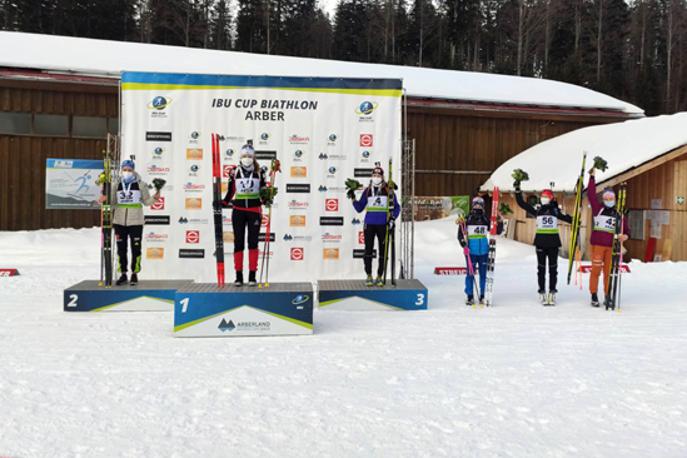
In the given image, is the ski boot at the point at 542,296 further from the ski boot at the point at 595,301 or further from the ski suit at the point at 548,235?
the ski boot at the point at 595,301

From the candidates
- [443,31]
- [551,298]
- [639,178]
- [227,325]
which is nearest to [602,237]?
[551,298]

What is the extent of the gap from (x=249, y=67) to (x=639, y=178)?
12479 mm

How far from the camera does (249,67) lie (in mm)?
19078

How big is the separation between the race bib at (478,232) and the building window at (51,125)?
12.3m

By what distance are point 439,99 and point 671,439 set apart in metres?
15.9

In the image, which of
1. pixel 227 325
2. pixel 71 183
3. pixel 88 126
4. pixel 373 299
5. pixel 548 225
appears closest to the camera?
pixel 227 325

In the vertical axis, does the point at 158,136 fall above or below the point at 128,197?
above

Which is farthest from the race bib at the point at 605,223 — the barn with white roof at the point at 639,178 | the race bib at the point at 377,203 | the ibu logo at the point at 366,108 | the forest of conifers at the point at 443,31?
the forest of conifers at the point at 443,31

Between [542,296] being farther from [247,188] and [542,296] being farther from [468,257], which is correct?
[247,188]

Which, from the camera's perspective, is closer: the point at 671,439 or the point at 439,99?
the point at 671,439

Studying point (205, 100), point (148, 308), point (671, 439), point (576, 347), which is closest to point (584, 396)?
point (671, 439)

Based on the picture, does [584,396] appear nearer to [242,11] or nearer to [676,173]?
[676,173]

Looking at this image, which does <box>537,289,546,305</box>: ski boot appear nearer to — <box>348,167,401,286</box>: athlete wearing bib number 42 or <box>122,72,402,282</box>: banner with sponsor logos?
<box>348,167,401,286</box>: athlete wearing bib number 42

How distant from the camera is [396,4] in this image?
145 feet
